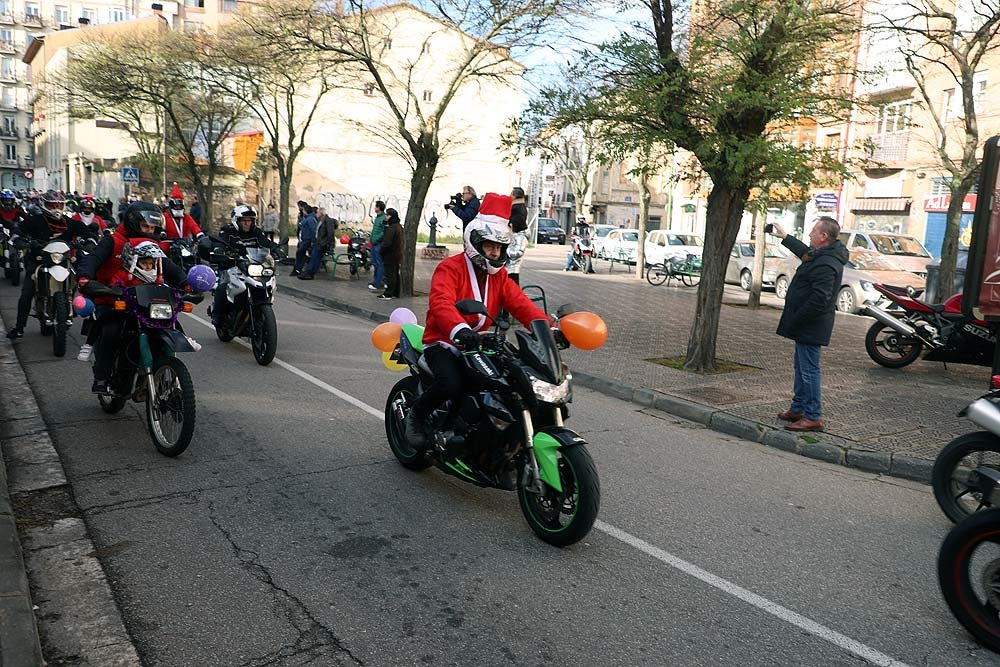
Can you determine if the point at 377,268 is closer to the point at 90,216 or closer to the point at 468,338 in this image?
the point at 90,216

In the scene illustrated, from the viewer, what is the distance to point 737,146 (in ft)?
28.7

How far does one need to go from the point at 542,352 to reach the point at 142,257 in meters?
3.55

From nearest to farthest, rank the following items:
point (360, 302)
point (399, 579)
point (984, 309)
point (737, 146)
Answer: point (399, 579), point (984, 309), point (737, 146), point (360, 302)

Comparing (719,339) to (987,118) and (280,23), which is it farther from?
(987,118)

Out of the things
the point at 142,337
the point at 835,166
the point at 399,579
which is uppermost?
the point at 835,166

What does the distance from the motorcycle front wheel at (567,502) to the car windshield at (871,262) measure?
1591 centimetres

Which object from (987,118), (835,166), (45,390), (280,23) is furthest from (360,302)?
(987,118)

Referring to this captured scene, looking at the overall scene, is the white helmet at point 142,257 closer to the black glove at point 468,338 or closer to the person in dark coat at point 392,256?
the black glove at point 468,338

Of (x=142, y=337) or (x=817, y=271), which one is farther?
(x=817, y=271)

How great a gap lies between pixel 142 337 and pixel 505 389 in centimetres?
306

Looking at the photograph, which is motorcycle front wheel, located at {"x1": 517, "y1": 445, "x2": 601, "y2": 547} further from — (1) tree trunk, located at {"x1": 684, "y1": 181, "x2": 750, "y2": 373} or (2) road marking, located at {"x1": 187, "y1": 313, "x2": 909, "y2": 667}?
(1) tree trunk, located at {"x1": 684, "y1": 181, "x2": 750, "y2": 373}

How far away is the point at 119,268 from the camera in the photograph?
675cm

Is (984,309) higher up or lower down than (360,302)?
higher up

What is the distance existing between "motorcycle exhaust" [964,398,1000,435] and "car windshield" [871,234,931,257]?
54.8ft
